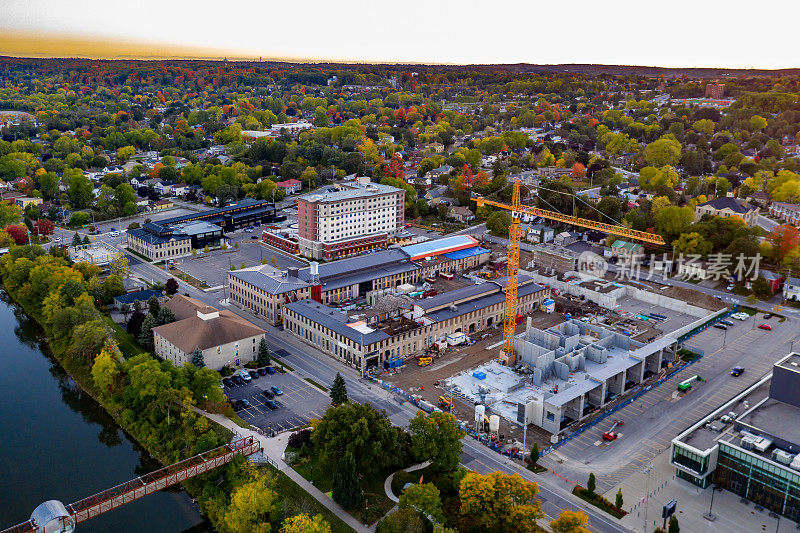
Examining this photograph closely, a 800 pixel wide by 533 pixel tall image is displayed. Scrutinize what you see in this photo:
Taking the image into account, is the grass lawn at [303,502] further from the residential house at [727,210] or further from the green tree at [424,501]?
the residential house at [727,210]

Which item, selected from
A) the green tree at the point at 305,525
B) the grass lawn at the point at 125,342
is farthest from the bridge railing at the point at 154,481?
the grass lawn at the point at 125,342

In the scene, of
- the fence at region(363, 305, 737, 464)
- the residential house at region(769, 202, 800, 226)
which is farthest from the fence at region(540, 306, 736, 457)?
the residential house at region(769, 202, 800, 226)

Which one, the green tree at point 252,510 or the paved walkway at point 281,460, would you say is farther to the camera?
the paved walkway at point 281,460

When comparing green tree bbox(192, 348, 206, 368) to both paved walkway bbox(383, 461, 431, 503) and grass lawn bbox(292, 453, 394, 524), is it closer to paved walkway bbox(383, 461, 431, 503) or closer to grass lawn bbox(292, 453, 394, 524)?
grass lawn bbox(292, 453, 394, 524)

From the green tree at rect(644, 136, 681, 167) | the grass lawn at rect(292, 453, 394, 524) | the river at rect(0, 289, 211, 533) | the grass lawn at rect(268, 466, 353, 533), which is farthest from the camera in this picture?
the green tree at rect(644, 136, 681, 167)

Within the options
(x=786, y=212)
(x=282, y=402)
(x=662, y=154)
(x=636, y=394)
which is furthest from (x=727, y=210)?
(x=282, y=402)

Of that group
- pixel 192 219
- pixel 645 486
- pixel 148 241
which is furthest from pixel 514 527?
pixel 192 219
